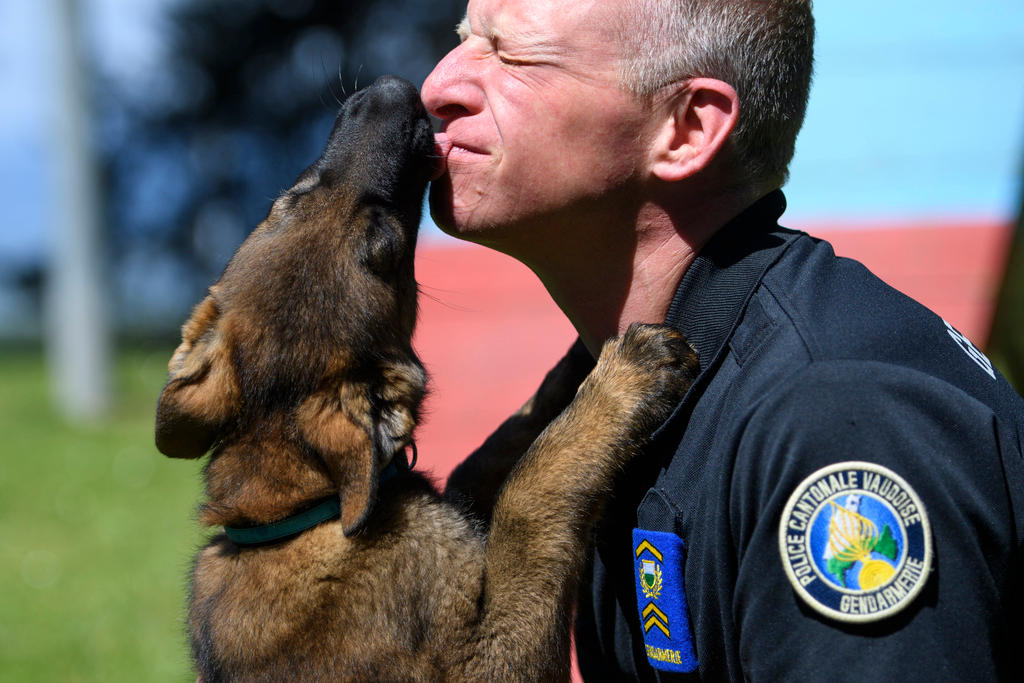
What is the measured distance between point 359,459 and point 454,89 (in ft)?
3.56

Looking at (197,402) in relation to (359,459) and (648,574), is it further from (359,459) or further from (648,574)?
(648,574)

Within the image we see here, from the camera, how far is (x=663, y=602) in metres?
2.31

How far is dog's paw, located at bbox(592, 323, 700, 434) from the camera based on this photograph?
264 cm

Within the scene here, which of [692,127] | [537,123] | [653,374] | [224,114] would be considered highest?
[224,114]

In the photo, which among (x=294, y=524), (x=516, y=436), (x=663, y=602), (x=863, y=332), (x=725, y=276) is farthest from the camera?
(x=516, y=436)

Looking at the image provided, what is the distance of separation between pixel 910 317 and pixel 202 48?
83.0 ft

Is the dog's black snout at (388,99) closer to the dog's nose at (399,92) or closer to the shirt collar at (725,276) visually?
the dog's nose at (399,92)

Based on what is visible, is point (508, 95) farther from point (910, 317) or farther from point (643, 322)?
point (910, 317)

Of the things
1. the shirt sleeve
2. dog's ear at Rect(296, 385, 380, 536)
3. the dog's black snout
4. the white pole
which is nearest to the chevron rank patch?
the shirt sleeve

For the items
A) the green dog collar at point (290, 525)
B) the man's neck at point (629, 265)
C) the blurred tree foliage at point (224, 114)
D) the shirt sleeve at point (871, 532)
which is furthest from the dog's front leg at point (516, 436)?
the blurred tree foliage at point (224, 114)

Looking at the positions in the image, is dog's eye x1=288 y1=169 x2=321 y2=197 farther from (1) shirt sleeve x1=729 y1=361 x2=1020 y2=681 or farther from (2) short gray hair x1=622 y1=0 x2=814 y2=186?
(1) shirt sleeve x1=729 y1=361 x2=1020 y2=681

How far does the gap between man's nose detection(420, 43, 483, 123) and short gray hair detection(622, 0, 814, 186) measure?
0.47m

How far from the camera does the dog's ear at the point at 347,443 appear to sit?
2533 millimetres

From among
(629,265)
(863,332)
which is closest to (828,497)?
(863,332)
